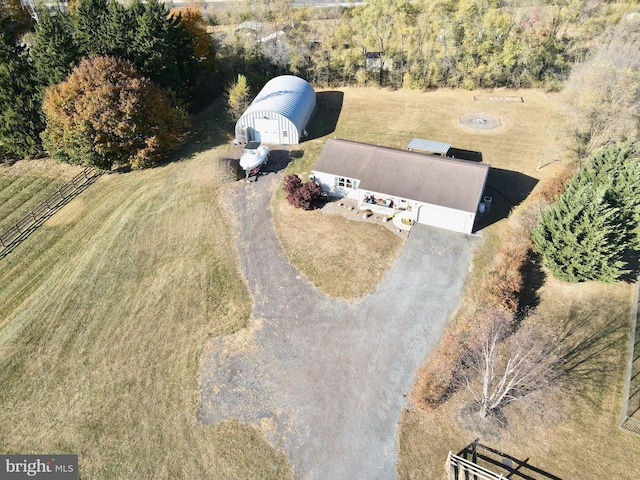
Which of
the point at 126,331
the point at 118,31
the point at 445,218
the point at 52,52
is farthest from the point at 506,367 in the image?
the point at 52,52

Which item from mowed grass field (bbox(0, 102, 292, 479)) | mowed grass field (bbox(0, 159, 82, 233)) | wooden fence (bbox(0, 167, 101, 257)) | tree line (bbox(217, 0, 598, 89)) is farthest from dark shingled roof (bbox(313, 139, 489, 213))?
mowed grass field (bbox(0, 159, 82, 233))

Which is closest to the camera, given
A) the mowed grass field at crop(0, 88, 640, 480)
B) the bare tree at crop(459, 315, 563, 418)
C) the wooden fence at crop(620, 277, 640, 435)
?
the mowed grass field at crop(0, 88, 640, 480)

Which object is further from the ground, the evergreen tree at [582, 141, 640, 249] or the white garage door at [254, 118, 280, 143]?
the evergreen tree at [582, 141, 640, 249]

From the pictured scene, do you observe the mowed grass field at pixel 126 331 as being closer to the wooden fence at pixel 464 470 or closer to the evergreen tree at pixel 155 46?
the wooden fence at pixel 464 470

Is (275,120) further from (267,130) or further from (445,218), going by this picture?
(445,218)

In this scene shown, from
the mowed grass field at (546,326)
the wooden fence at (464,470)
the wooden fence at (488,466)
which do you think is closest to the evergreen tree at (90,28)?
the mowed grass field at (546,326)

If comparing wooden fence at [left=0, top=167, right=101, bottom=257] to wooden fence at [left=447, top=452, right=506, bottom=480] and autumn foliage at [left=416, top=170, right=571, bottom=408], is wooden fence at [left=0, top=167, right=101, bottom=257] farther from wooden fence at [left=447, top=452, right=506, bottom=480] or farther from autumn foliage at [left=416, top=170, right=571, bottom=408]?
wooden fence at [left=447, top=452, right=506, bottom=480]

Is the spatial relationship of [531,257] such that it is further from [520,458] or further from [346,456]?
[346,456]

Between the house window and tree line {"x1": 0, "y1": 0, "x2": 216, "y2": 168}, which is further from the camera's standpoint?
tree line {"x1": 0, "y1": 0, "x2": 216, "y2": 168}
